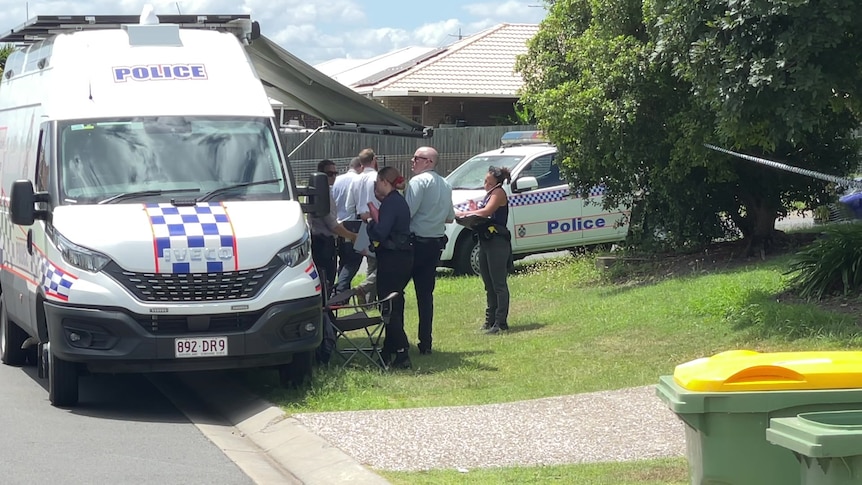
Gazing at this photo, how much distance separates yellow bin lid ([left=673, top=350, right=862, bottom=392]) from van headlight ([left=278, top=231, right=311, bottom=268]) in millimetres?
4577

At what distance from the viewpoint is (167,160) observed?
9617 mm

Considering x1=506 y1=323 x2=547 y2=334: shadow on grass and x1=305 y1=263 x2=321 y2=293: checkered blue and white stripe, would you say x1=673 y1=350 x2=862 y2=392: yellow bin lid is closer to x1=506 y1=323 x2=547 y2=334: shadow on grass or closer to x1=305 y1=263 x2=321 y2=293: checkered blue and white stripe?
x1=305 y1=263 x2=321 y2=293: checkered blue and white stripe

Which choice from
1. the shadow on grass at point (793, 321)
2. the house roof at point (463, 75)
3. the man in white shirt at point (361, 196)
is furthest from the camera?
the house roof at point (463, 75)

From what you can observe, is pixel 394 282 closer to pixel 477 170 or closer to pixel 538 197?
pixel 538 197

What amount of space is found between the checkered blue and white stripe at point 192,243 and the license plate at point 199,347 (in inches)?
19.7

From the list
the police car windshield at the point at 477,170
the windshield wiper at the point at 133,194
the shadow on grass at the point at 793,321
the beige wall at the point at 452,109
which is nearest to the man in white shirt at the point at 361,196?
the police car windshield at the point at 477,170

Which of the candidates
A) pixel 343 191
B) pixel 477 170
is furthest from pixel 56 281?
pixel 477 170

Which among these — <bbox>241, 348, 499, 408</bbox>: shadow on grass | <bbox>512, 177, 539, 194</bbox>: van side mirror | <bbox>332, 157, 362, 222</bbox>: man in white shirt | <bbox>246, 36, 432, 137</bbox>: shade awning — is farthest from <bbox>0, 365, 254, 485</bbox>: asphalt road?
<bbox>512, 177, 539, 194</bbox>: van side mirror

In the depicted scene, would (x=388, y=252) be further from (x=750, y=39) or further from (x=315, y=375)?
(x=750, y=39)

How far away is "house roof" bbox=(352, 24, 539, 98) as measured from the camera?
32.0 metres

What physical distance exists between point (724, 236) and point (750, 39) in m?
5.44

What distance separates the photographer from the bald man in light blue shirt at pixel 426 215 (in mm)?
10836

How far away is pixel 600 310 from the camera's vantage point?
42.0ft

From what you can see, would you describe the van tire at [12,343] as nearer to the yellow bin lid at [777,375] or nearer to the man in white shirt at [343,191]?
the man in white shirt at [343,191]
